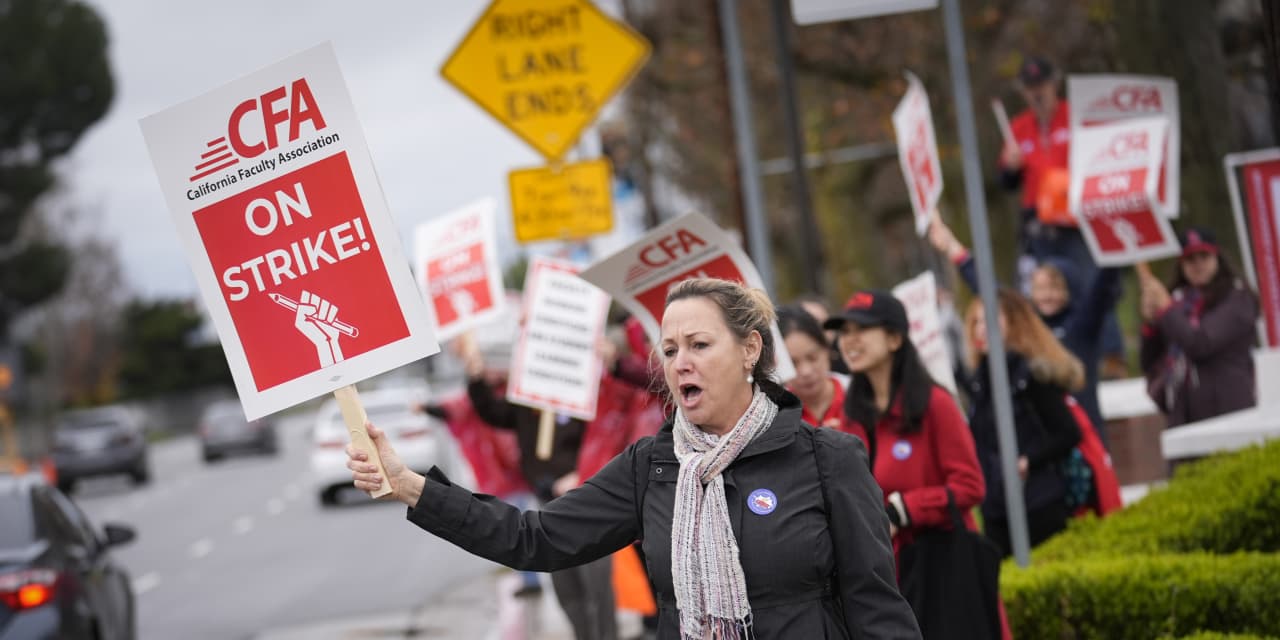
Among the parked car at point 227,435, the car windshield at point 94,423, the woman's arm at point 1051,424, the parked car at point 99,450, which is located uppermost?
the woman's arm at point 1051,424

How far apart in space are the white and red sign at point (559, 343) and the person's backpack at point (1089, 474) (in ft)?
8.99

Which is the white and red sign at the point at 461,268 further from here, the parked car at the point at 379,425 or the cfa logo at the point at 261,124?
the parked car at the point at 379,425

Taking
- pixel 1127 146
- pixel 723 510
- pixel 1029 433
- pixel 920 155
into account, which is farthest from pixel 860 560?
pixel 1127 146

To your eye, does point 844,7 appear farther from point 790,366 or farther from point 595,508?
point 595,508

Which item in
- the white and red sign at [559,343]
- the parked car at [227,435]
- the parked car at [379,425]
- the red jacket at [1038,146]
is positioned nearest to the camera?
the white and red sign at [559,343]

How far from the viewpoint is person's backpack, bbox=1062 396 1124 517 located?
7426 millimetres

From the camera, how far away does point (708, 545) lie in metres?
3.83

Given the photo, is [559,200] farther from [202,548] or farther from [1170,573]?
[202,548]

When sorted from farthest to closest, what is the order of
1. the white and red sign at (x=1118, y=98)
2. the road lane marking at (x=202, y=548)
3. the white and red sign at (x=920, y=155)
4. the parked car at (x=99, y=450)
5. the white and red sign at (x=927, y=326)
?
the parked car at (x=99, y=450)
the road lane marking at (x=202, y=548)
the white and red sign at (x=1118, y=98)
the white and red sign at (x=920, y=155)
the white and red sign at (x=927, y=326)

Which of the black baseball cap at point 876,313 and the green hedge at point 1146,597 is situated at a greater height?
the black baseball cap at point 876,313

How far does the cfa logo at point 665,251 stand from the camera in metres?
6.53

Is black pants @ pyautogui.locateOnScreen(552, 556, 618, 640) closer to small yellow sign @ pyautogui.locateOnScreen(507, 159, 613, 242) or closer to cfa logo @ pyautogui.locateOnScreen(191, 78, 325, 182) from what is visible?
small yellow sign @ pyautogui.locateOnScreen(507, 159, 613, 242)

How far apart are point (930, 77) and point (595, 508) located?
16226mm

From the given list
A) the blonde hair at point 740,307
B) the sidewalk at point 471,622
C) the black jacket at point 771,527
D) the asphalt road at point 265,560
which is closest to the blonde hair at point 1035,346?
the blonde hair at point 740,307
